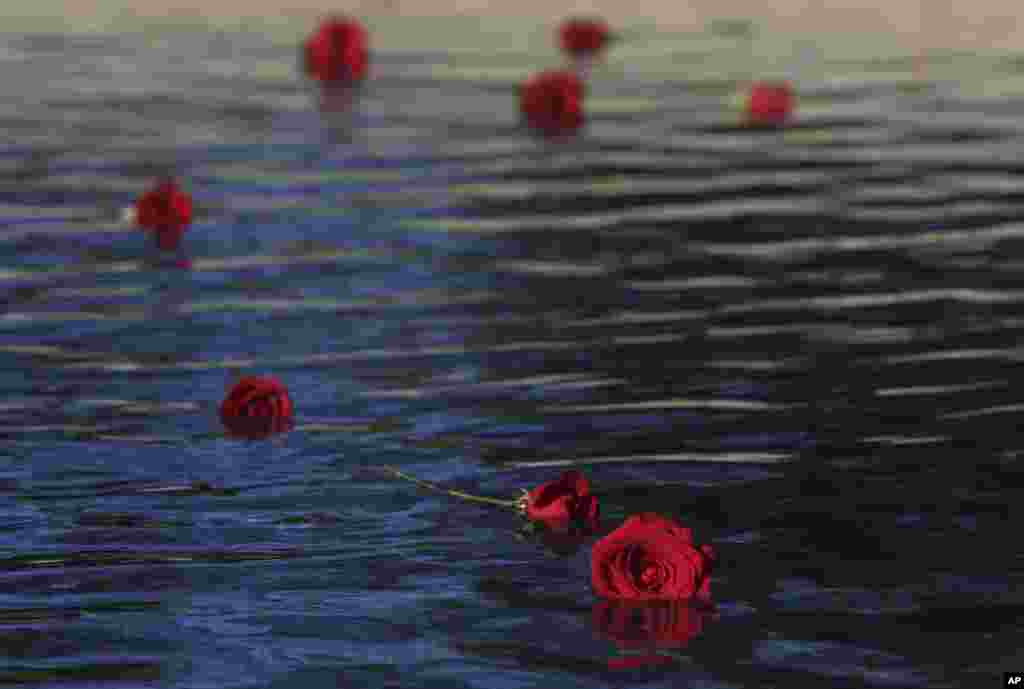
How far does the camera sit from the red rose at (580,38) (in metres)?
24.4

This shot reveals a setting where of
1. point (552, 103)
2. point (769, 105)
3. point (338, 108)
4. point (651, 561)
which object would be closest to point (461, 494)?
point (651, 561)

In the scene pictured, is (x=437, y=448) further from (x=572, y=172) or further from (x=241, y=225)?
(x=572, y=172)

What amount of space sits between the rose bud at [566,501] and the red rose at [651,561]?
83cm

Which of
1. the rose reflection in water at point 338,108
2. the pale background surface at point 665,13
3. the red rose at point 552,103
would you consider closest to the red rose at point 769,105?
the red rose at point 552,103

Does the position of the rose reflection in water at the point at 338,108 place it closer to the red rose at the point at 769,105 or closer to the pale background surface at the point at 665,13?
the red rose at the point at 769,105

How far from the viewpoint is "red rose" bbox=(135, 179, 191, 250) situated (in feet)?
49.2

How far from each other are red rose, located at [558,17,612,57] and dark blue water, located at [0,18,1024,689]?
370 centimetres

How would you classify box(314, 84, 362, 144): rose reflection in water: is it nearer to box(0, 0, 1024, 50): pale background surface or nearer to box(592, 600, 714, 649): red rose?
box(0, 0, 1024, 50): pale background surface

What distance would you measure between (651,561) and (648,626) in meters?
0.21

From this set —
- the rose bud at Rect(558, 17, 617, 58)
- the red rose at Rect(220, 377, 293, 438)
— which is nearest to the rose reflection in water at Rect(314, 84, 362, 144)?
the rose bud at Rect(558, 17, 617, 58)

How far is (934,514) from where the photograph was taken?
875 centimetres

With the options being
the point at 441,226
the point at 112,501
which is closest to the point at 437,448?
the point at 112,501

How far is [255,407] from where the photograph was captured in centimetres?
1016

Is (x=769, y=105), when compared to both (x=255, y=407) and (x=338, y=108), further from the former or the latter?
(x=255, y=407)
